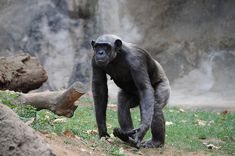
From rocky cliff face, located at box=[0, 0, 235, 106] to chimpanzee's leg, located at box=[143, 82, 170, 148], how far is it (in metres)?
8.64

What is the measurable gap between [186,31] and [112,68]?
10770mm

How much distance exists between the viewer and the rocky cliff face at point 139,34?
18.1 meters

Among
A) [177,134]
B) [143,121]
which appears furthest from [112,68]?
[177,134]

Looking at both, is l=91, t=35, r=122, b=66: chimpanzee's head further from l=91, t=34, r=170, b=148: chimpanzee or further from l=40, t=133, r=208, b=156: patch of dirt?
l=40, t=133, r=208, b=156: patch of dirt

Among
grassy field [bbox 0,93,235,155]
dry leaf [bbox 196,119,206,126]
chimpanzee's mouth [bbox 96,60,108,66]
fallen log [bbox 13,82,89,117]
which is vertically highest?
chimpanzee's mouth [bbox 96,60,108,66]

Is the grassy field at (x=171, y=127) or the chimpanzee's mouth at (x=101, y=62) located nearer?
the grassy field at (x=171, y=127)

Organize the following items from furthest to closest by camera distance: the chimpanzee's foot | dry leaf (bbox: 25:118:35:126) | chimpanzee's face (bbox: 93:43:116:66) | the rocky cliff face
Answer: the rocky cliff face → the chimpanzee's foot → chimpanzee's face (bbox: 93:43:116:66) → dry leaf (bbox: 25:118:35:126)

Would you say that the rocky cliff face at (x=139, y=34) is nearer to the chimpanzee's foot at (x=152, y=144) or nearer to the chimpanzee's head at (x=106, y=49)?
the chimpanzee's foot at (x=152, y=144)

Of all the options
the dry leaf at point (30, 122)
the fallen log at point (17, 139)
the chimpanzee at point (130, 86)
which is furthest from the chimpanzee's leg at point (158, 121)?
the fallen log at point (17, 139)

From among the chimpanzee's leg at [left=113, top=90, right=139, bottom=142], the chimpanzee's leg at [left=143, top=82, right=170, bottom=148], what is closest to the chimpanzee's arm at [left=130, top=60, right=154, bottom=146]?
the chimpanzee's leg at [left=143, top=82, right=170, bottom=148]

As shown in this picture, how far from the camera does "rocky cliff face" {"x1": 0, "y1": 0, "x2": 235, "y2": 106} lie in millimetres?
18109

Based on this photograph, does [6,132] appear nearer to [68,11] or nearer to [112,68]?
[112,68]

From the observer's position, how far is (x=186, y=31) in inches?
Answer: 744

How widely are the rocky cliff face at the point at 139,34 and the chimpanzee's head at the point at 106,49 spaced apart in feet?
31.3
